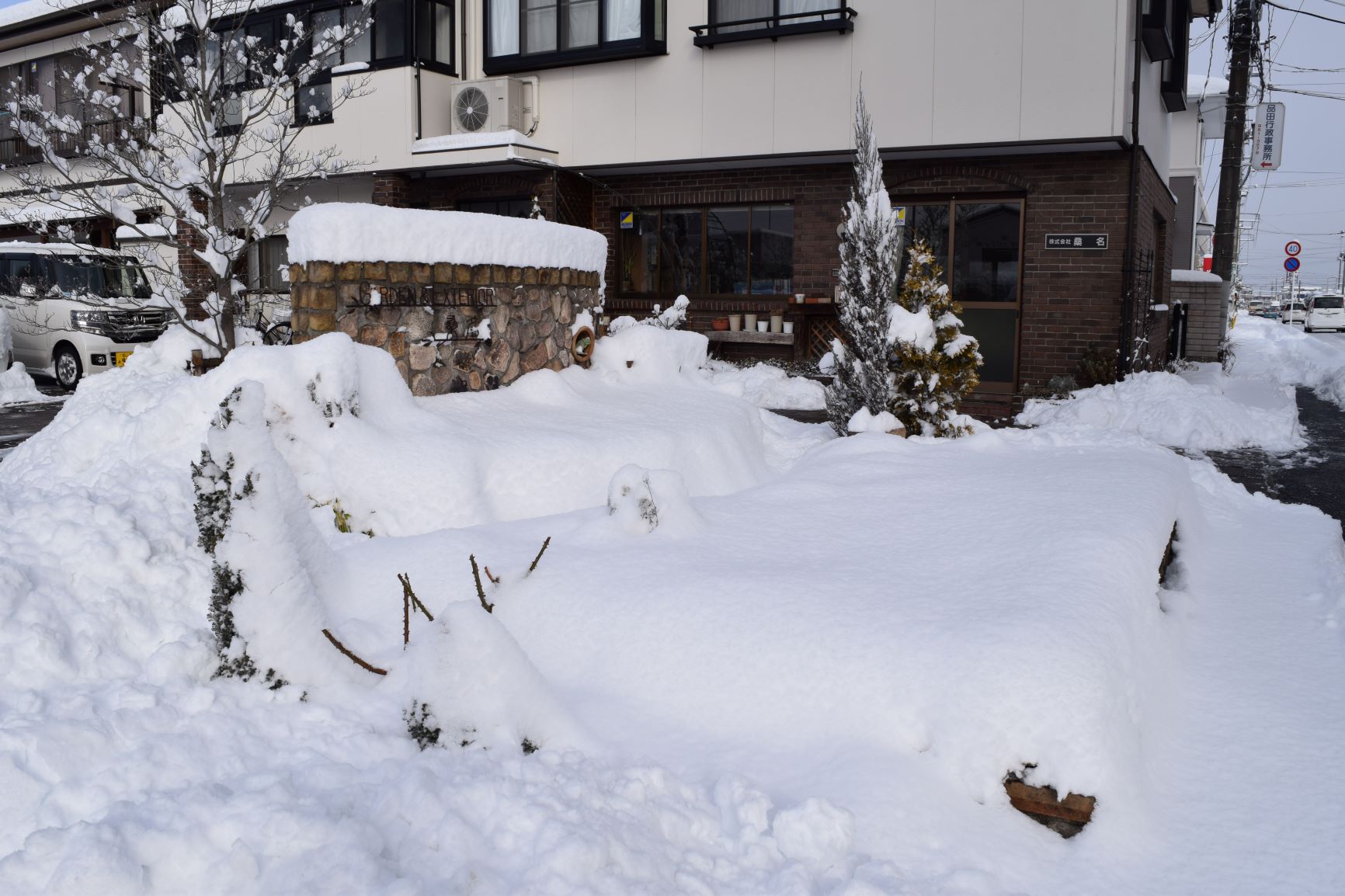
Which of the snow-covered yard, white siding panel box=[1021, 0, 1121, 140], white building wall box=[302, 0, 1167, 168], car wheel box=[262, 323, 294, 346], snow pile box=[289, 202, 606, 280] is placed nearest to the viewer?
the snow-covered yard

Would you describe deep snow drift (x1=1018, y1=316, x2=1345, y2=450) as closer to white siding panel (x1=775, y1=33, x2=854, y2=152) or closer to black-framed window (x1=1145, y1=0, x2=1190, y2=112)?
white siding panel (x1=775, y1=33, x2=854, y2=152)

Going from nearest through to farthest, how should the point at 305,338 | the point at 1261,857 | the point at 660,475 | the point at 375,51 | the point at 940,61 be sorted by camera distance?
the point at 1261,857 < the point at 660,475 < the point at 305,338 < the point at 940,61 < the point at 375,51

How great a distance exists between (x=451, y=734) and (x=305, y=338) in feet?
13.6

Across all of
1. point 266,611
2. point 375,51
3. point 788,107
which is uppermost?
point 375,51

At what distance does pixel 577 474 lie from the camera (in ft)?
20.7

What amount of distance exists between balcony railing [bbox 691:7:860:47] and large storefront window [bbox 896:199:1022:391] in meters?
2.79

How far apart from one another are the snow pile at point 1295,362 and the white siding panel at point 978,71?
22.6ft

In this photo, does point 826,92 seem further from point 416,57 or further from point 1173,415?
point 416,57

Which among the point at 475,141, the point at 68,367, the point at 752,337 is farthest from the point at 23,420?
the point at 752,337

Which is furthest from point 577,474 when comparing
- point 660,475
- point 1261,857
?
point 1261,857

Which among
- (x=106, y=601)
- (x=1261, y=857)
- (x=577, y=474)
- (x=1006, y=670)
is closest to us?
(x=1261, y=857)

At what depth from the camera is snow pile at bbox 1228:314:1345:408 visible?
57.0 ft

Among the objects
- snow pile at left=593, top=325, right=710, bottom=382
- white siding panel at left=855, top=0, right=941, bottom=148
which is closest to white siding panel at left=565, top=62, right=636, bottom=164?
white siding panel at left=855, top=0, right=941, bottom=148

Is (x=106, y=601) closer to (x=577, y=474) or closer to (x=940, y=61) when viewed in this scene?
(x=577, y=474)
